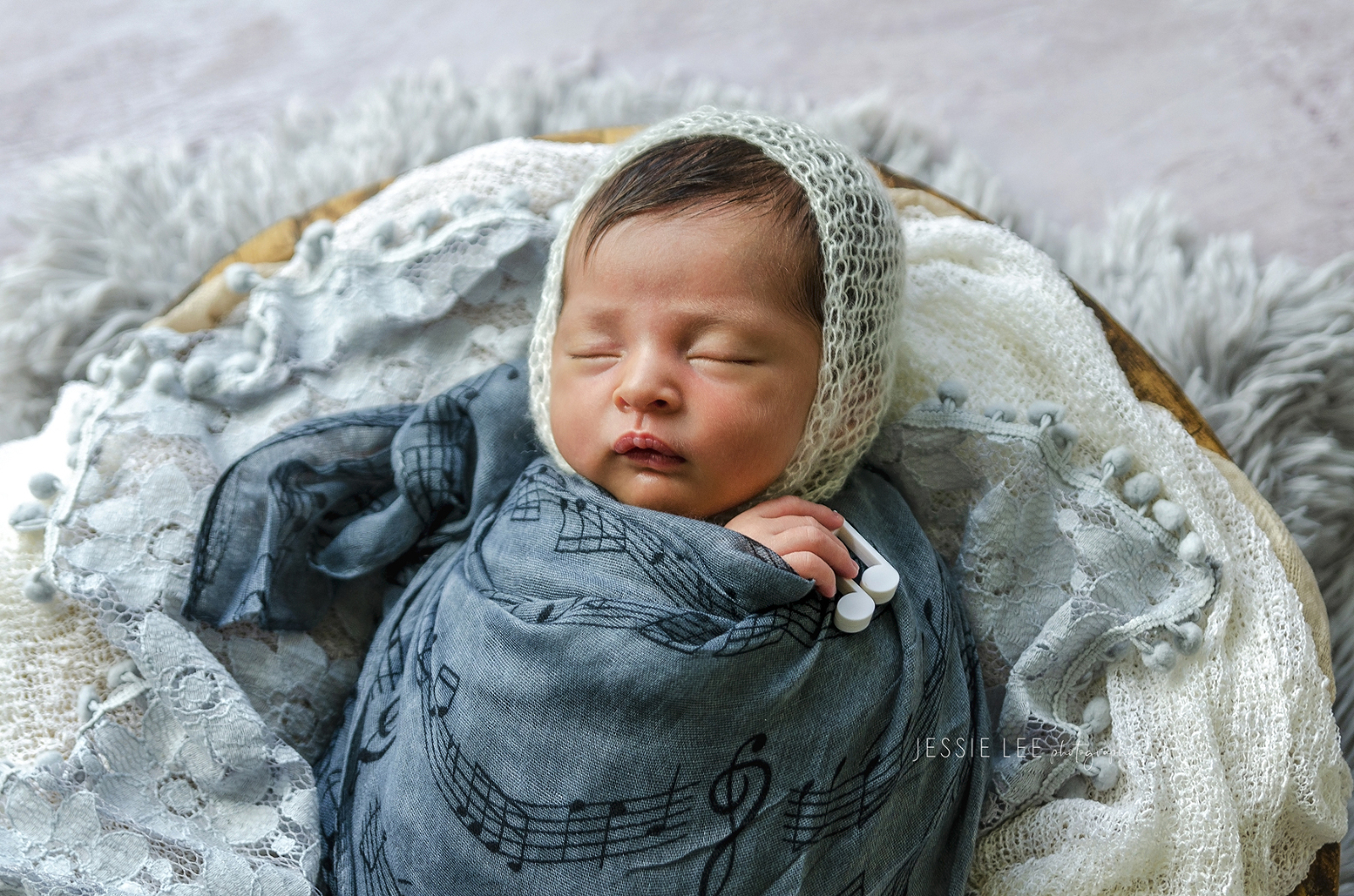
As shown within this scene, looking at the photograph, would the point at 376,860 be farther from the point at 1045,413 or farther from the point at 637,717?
the point at 1045,413

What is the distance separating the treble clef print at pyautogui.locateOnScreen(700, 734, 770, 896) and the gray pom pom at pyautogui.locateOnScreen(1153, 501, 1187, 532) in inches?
19.2

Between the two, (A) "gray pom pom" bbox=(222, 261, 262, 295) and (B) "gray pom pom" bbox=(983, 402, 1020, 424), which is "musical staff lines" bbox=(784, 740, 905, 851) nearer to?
(B) "gray pom pom" bbox=(983, 402, 1020, 424)

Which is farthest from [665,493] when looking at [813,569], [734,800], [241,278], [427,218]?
[241,278]

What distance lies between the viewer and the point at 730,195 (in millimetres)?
1032

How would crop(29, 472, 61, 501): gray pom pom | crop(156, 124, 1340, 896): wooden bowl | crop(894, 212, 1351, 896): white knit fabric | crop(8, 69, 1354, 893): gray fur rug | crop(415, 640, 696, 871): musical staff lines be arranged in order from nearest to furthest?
crop(415, 640, 696, 871): musical staff lines
crop(894, 212, 1351, 896): white knit fabric
crop(29, 472, 61, 501): gray pom pom
crop(156, 124, 1340, 896): wooden bowl
crop(8, 69, 1354, 893): gray fur rug

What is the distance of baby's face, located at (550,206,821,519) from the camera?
99 cm

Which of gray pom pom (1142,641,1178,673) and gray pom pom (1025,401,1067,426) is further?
gray pom pom (1025,401,1067,426)

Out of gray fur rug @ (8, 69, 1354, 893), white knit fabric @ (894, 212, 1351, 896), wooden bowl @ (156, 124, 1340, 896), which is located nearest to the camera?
white knit fabric @ (894, 212, 1351, 896)

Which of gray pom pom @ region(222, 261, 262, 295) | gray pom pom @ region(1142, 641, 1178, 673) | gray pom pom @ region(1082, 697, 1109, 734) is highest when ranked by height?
gray pom pom @ region(222, 261, 262, 295)

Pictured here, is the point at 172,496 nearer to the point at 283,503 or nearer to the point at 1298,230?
the point at 283,503

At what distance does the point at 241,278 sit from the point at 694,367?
1.96 feet

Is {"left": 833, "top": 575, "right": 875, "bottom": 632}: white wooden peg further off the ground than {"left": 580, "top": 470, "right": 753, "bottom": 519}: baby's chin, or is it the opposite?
{"left": 580, "top": 470, "right": 753, "bottom": 519}: baby's chin

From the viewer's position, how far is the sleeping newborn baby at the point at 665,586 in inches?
36.1

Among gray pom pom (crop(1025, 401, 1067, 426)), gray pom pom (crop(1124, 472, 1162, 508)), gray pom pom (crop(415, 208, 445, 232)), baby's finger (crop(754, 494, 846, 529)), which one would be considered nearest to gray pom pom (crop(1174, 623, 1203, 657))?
gray pom pom (crop(1124, 472, 1162, 508))
